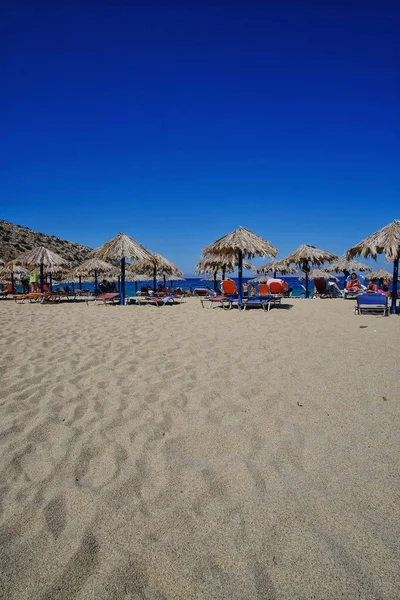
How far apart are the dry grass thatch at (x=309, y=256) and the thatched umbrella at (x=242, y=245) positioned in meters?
6.17

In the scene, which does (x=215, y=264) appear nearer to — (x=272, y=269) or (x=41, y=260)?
(x=272, y=269)

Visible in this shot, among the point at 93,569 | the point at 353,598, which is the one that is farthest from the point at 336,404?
the point at 93,569

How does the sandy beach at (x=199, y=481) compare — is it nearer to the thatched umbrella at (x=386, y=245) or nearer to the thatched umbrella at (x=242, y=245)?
the thatched umbrella at (x=386, y=245)

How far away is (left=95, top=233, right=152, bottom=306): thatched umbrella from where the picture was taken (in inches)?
596

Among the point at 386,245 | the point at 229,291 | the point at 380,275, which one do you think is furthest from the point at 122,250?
the point at 380,275

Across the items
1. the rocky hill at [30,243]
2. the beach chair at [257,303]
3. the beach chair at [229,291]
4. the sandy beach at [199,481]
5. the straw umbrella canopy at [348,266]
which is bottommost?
the sandy beach at [199,481]

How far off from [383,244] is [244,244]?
14.9ft

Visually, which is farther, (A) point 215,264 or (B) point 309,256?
(A) point 215,264

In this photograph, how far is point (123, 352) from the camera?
5516mm

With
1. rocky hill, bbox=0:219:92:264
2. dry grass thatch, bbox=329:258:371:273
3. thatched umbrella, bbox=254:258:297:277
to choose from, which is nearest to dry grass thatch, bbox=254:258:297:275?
thatched umbrella, bbox=254:258:297:277

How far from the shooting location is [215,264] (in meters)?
21.1

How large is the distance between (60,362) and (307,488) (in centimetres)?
389

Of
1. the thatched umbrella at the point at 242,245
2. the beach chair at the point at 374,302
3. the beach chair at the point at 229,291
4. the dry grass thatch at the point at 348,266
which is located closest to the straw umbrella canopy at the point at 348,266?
the dry grass thatch at the point at 348,266

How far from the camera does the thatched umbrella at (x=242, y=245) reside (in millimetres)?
12469
